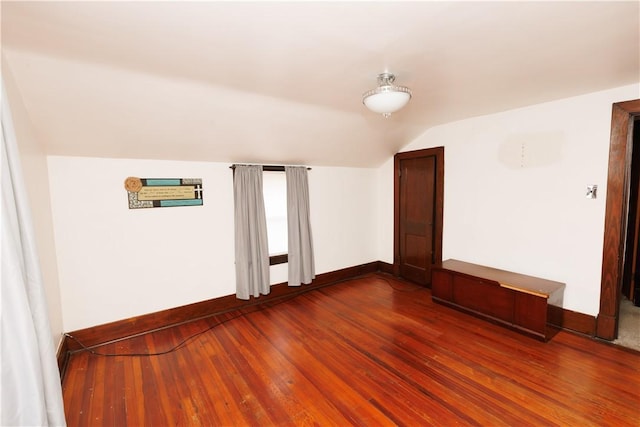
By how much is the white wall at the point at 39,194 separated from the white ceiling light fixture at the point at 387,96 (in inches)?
87.8

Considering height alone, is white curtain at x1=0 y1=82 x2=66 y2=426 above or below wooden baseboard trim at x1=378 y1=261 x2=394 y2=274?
above

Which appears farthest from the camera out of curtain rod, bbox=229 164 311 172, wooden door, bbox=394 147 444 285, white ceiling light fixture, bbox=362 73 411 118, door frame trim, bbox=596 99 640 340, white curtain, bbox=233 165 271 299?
wooden door, bbox=394 147 444 285

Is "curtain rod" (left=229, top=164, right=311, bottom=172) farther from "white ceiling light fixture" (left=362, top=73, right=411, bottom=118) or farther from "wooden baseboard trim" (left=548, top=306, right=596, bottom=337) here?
"wooden baseboard trim" (left=548, top=306, right=596, bottom=337)

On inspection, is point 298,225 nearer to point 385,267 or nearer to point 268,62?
point 385,267

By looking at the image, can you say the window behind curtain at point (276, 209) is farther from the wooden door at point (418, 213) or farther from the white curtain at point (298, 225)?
the wooden door at point (418, 213)

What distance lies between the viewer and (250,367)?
7.54 feet

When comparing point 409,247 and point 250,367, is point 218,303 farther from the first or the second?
point 409,247

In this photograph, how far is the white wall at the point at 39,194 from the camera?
1.77 m

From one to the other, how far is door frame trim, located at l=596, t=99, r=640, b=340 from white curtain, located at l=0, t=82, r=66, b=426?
4.16 m

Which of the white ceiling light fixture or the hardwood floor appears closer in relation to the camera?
the hardwood floor

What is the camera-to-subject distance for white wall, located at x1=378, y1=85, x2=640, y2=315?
258 cm

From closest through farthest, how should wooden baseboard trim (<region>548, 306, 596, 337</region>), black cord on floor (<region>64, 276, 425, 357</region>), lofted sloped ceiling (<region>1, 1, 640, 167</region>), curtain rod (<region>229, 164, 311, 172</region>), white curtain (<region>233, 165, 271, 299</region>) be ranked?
A: 1. lofted sloped ceiling (<region>1, 1, 640, 167</region>)
2. black cord on floor (<region>64, 276, 425, 357</region>)
3. wooden baseboard trim (<region>548, 306, 596, 337</region>)
4. white curtain (<region>233, 165, 271, 299</region>)
5. curtain rod (<region>229, 164, 311, 172</region>)

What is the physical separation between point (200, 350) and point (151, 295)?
88cm

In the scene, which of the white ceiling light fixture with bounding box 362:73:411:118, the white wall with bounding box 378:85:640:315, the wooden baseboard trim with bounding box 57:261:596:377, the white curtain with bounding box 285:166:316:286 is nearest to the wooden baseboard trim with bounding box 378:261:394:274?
the white wall with bounding box 378:85:640:315
